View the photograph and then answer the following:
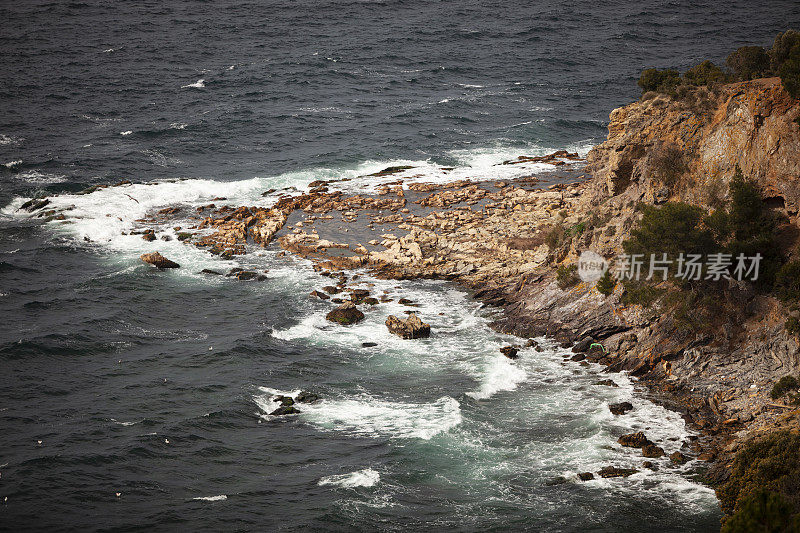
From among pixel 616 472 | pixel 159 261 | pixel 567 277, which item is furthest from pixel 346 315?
pixel 616 472

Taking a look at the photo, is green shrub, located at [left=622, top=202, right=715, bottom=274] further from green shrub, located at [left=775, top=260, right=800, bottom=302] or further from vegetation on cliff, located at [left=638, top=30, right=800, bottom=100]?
vegetation on cliff, located at [left=638, top=30, right=800, bottom=100]

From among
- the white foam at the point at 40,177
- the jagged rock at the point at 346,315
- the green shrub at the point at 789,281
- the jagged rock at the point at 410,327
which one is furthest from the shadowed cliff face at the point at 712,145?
the white foam at the point at 40,177

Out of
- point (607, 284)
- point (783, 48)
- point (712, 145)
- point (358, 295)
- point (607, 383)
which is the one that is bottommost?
point (607, 383)

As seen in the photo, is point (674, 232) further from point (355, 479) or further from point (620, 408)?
point (355, 479)

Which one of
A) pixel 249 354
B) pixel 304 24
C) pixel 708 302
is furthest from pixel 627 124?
pixel 304 24

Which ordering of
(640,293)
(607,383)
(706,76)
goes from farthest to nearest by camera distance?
1. (706,76)
2. (640,293)
3. (607,383)

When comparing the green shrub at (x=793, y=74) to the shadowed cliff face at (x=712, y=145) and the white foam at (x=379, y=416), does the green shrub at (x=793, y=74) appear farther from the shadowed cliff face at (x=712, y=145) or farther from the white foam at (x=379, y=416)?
the white foam at (x=379, y=416)
